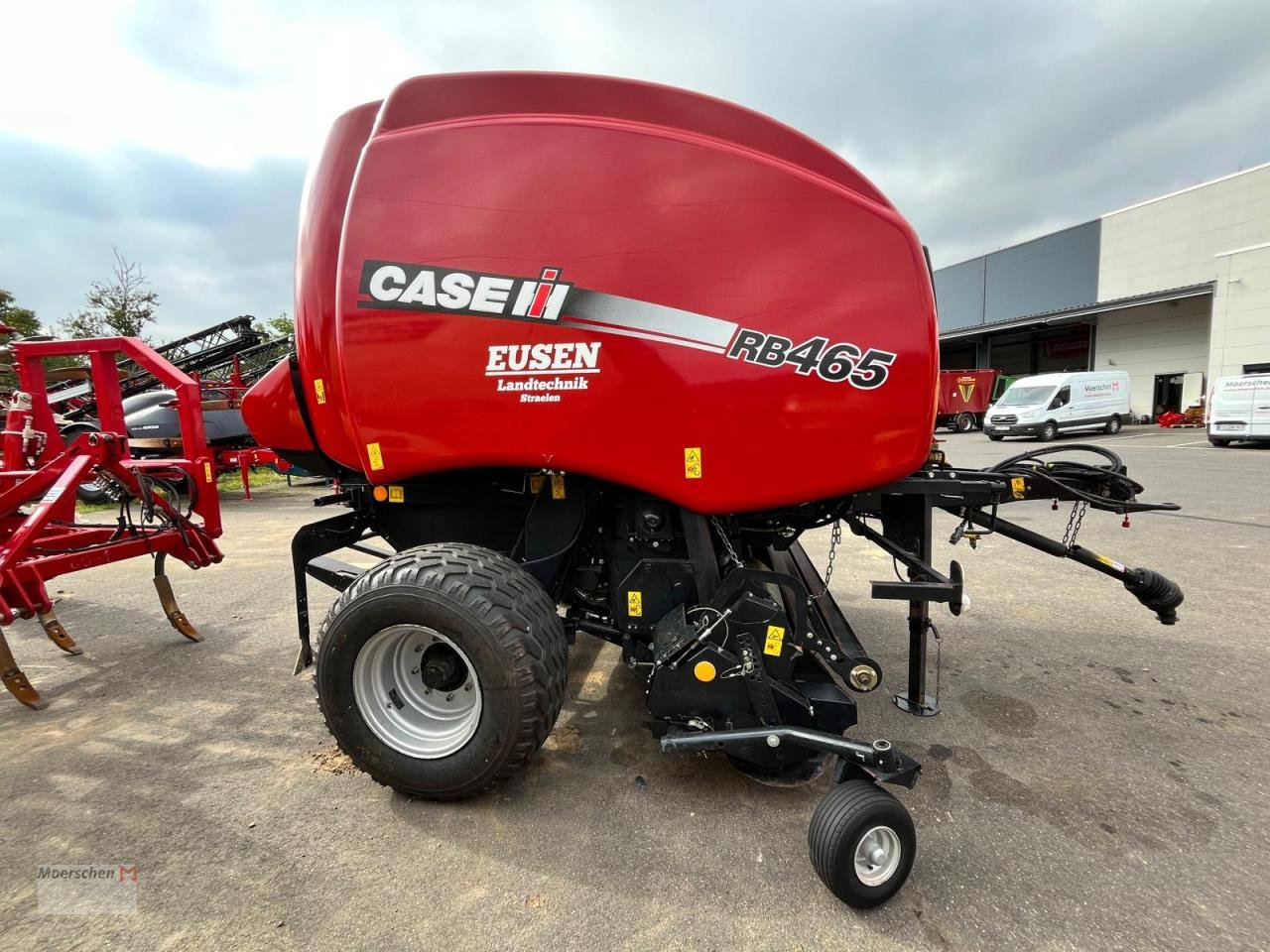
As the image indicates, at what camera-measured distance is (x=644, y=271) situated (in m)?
2.14

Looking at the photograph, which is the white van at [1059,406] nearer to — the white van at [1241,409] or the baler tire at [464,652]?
the white van at [1241,409]

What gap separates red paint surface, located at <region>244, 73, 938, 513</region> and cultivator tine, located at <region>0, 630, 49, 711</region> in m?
2.53

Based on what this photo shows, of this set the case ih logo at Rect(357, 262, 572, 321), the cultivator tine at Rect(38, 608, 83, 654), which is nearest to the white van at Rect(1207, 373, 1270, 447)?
the case ih logo at Rect(357, 262, 572, 321)

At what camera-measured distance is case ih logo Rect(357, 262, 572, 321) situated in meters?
2.16

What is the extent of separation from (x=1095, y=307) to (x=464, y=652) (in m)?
31.7

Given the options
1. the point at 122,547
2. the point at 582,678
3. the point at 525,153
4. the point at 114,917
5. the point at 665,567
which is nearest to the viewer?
the point at 114,917

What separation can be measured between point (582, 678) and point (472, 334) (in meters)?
2.08

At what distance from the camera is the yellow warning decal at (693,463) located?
7.25 ft

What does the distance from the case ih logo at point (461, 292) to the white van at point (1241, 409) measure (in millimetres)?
19814

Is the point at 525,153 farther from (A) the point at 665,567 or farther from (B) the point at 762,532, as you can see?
(B) the point at 762,532

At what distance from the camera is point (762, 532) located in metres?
2.77

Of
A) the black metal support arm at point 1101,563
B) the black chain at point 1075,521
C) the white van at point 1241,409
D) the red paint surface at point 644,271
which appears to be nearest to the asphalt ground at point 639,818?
the black metal support arm at point 1101,563

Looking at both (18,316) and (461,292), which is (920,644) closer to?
(461,292)

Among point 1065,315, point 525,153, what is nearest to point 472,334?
point 525,153
